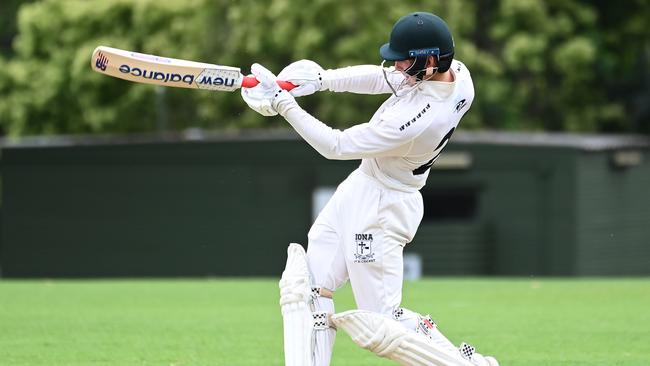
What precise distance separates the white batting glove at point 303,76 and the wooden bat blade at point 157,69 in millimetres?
300

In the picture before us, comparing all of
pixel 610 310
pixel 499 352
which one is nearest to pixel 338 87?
pixel 499 352

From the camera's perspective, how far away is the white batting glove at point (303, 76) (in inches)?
278

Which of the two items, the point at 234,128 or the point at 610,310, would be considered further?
the point at 234,128

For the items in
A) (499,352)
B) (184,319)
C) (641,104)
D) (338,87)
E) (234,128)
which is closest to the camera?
(338,87)

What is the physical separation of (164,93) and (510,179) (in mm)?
11129

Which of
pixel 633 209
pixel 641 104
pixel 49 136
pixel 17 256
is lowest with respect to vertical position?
pixel 17 256

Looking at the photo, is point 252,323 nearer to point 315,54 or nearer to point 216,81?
point 216,81

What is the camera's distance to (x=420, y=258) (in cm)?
2536

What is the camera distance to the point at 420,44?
667 centimetres

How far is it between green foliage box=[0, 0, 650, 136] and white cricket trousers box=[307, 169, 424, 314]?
76.6ft

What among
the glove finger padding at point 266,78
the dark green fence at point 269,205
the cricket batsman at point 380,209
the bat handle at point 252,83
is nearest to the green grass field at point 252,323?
the cricket batsman at point 380,209

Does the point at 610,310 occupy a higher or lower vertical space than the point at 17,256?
lower

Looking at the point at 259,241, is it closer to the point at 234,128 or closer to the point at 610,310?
the point at 234,128

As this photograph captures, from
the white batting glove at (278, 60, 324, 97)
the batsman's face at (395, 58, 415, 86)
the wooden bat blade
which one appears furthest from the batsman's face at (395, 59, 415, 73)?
the wooden bat blade
